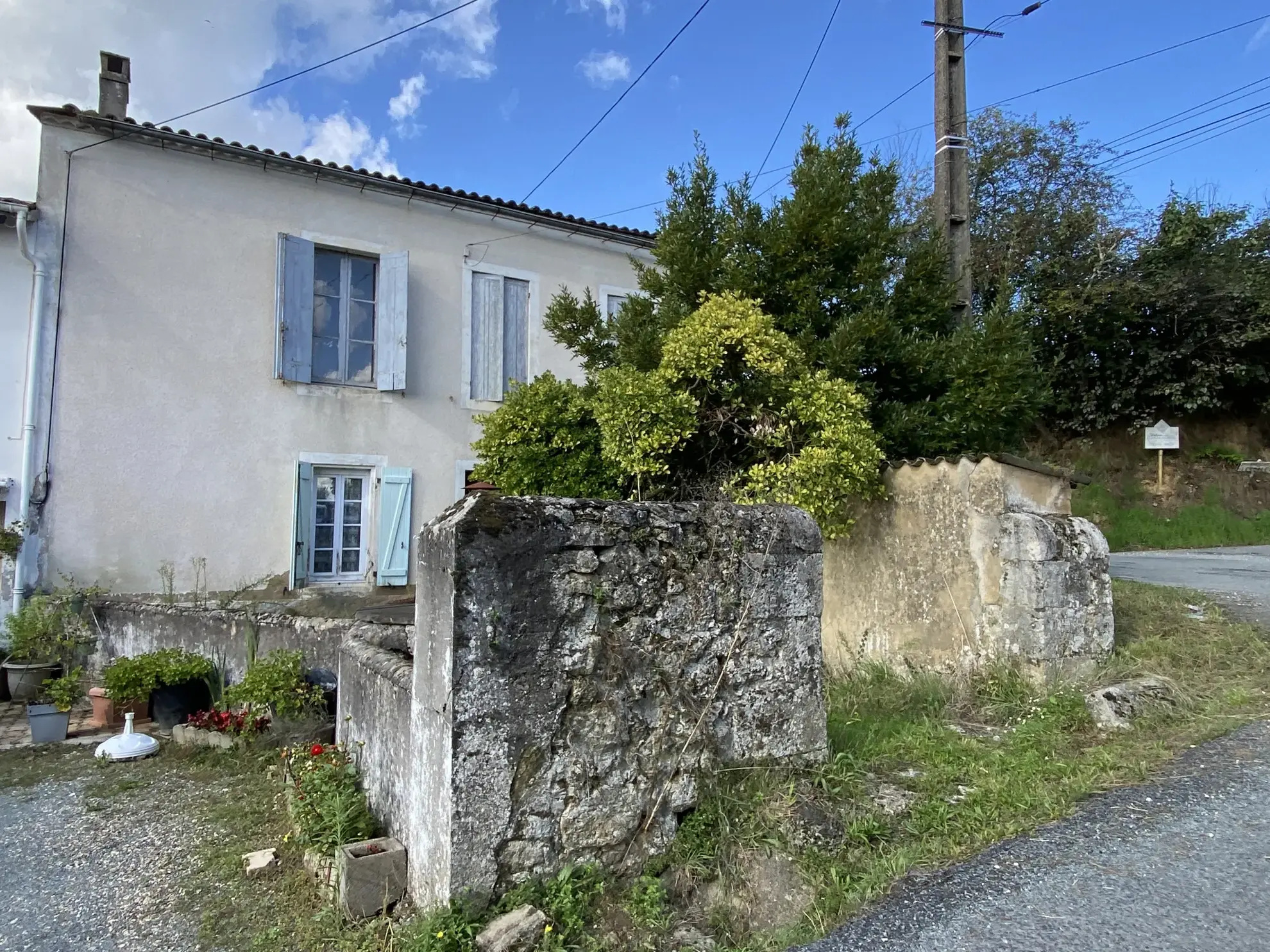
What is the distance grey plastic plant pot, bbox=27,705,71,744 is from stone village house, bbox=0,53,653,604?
99.3 inches

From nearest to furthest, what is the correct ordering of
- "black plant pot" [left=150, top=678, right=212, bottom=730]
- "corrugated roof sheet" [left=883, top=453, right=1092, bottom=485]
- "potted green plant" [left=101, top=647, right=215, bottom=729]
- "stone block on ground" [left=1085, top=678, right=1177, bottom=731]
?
"stone block on ground" [left=1085, top=678, right=1177, bottom=731] → "corrugated roof sheet" [left=883, top=453, right=1092, bottom=485] → "potted green plant" [left=101, top=647, right=215, bottom=729] → "black plant pot" [left=150, top=678, right=212, bottom=730]

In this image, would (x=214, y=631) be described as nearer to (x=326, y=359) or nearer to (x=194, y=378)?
(x=194, y=378)

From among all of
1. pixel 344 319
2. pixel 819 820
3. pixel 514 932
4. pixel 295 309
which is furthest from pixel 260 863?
pixel 344 319

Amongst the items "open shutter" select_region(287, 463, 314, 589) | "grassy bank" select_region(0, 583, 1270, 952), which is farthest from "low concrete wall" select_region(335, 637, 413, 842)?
"open shutter" select_region(287, 463, 314, 589)

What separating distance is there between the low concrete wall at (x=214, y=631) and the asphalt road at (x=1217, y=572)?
7486 mm

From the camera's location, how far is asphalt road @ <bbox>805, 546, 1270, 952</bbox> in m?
2.45

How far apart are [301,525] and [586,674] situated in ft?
24.1

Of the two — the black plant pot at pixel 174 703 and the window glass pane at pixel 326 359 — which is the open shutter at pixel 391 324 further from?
the black plant pot at pixel 174 703

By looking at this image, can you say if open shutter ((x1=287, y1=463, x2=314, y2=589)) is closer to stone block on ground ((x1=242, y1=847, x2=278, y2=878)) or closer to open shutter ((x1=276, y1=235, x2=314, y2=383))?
open shutter ((x1=276, y1=235, x2=314, y2=383))

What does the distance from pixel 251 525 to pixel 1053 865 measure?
856 centimetres

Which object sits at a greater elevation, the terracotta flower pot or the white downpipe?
the white downpipe

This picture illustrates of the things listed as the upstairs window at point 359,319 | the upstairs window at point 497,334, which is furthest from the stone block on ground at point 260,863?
the upstairs window at point 497,334

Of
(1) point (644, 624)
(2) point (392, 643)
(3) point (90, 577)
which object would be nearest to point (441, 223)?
(3) point (90, 577)

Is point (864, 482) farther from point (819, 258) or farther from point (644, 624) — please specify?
point (644, 624)
